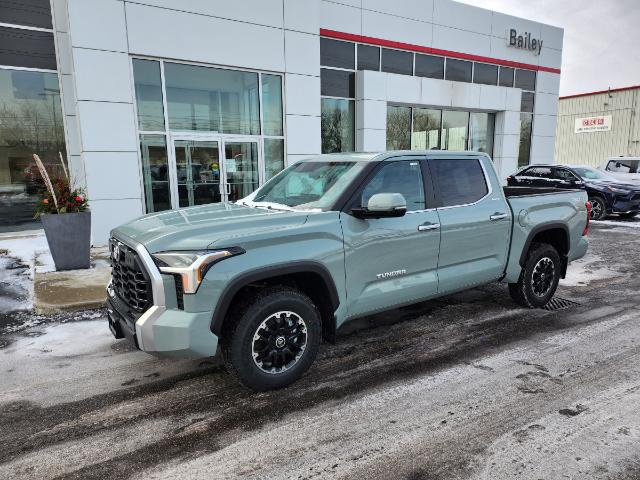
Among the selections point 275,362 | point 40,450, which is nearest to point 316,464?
point 275,362

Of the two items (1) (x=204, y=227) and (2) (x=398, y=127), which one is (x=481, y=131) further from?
(1) (x=204, y=227)

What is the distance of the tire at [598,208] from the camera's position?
562 inches

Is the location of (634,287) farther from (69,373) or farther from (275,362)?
(69,373)

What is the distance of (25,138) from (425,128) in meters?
12.6

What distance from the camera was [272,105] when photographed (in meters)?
11.8

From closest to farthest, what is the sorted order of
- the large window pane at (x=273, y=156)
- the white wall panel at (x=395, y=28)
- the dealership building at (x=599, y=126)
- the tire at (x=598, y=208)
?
the large window pane at (x=273, y=156) → the tire at (x=598, y=208) → the white wall panel at (x=395, y=28) → the dealership building at (x=599, y=126)

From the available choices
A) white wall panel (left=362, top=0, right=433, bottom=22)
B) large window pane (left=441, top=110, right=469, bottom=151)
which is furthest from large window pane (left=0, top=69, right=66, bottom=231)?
large window pane (left=441, top=110, right=469, bottom=151)

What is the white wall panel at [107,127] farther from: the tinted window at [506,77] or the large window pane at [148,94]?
the tinted window at [506,77]

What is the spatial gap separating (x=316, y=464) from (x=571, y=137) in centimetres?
3730

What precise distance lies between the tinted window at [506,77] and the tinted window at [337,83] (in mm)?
7436

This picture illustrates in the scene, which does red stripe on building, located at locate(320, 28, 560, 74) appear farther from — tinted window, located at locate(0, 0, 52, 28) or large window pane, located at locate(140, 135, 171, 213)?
tinted window, located at locate(0, 0, 52, 28)

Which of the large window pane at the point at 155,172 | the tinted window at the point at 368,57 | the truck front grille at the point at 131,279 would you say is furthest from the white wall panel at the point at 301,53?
the truck front grille at the point at 131,279

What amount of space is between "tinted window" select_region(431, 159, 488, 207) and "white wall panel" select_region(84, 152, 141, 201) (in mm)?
7355

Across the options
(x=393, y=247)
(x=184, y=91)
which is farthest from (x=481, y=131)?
(x=393, y=247)
